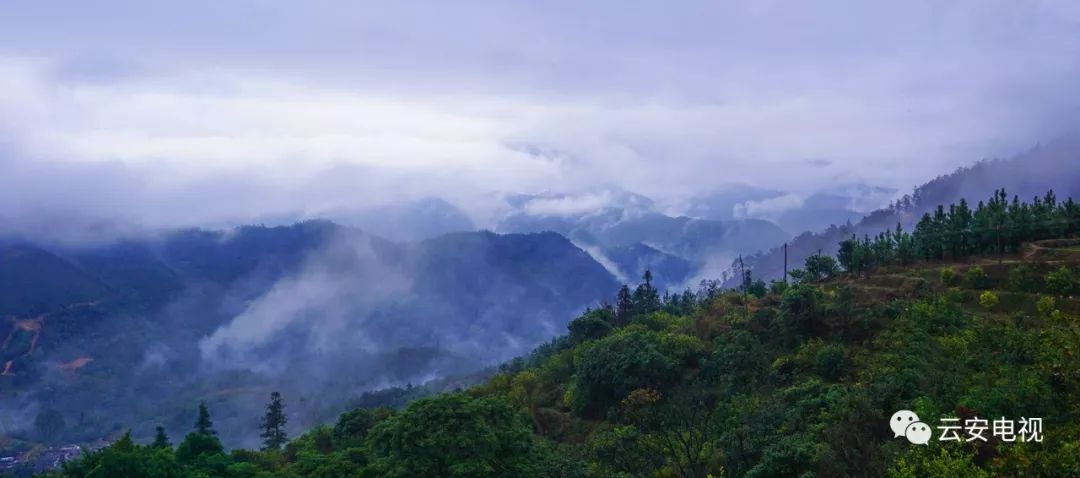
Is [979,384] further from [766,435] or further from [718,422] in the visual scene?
[718,422]

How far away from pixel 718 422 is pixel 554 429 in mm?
16927

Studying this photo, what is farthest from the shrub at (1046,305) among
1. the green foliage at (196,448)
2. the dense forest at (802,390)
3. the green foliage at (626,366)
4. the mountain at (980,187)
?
the mountain at (980,187)

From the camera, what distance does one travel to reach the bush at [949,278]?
4556 cm

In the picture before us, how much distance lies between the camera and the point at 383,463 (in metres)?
29.0

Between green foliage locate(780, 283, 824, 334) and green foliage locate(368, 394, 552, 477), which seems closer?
green foliage locate(368, 394, 552, 477)

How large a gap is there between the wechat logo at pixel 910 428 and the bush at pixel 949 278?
2796 cm

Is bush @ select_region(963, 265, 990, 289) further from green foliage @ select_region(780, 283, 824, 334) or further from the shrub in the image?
green foliage @ select_region(780, 283, 824, 334)

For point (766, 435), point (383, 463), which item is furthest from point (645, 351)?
point (383, 463)

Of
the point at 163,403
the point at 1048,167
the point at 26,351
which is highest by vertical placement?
the point at 1048,167

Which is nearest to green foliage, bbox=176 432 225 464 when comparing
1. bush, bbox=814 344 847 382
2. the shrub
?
bush, bbox=814 344 847 382

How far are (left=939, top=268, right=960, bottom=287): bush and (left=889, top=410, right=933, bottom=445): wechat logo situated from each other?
91.7ft

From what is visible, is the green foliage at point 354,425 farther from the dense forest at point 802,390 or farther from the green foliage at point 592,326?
the green foliage at point 592,326

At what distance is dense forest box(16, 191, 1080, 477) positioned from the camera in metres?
21.0

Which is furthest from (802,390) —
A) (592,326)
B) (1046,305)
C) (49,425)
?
(49,425)
